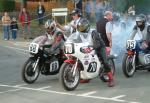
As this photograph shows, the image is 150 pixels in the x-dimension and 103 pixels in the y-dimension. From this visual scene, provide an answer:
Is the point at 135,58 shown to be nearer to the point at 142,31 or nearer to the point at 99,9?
the point at 142,31

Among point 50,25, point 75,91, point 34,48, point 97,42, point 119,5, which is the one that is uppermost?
point 119,5

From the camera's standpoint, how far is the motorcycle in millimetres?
11109

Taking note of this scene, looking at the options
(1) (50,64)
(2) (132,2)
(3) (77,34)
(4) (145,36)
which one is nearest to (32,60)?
(1) (50,64)

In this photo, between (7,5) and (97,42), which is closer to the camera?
(97,42)

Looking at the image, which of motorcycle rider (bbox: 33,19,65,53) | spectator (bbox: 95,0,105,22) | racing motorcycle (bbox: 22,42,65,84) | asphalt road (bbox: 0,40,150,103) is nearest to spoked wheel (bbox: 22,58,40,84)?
racing motorcycle (bbox: 22,42,65,84)

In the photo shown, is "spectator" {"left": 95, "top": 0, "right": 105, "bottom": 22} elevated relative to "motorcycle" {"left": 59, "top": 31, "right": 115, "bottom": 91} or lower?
elevated

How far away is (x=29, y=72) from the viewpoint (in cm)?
1216

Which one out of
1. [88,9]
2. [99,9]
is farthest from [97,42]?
[88,9]

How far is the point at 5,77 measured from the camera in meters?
13.6

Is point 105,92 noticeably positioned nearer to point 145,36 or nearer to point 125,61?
point 125,61

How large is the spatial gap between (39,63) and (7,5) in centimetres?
2650

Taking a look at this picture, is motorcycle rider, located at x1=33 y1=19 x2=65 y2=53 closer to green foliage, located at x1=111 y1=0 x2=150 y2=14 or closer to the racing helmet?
the racing helmet

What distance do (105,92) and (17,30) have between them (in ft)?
55.6

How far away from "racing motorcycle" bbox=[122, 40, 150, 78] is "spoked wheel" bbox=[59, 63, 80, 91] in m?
2.10
